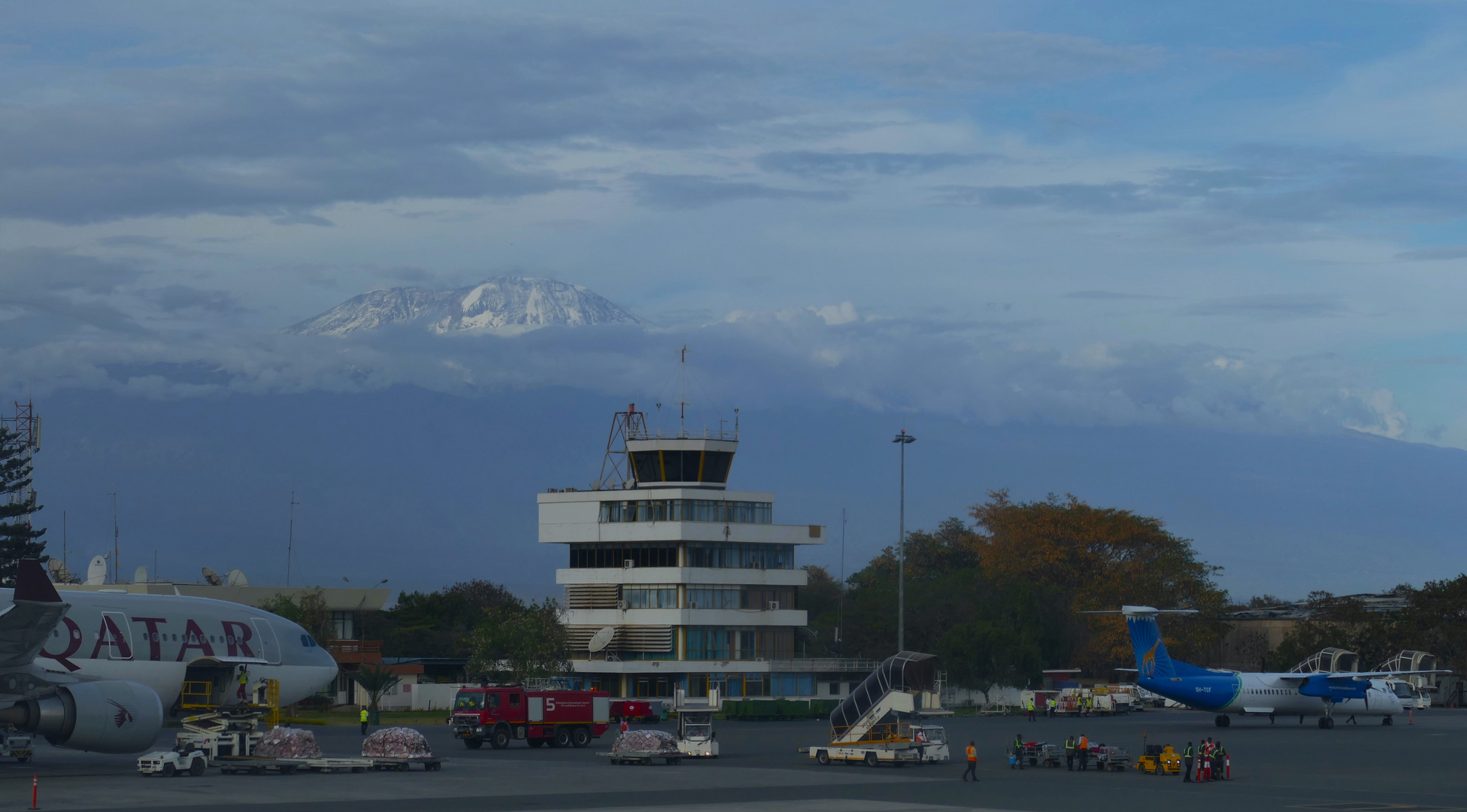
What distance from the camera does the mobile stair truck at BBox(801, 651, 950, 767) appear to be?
4469 centimetres

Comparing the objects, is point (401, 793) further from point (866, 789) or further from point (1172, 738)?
point (1172, 738)

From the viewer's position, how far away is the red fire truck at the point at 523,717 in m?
53.3

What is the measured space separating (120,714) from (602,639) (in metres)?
54.6

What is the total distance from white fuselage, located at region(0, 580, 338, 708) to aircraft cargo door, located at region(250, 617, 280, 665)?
34 millimetres

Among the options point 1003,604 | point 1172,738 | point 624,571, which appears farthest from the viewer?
point 1003,604

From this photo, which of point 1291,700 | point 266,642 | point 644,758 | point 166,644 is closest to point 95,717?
point 166,644

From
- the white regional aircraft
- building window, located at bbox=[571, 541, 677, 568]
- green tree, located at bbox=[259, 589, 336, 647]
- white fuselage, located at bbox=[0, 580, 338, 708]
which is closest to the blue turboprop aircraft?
building window, located at bbox=[571, 541, 677, 568]

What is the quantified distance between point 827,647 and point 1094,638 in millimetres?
22881

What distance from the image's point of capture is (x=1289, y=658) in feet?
358

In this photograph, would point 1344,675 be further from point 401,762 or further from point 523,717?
point 401,762

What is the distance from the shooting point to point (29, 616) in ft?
110

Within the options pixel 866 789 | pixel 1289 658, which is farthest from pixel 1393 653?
pixel 866 789

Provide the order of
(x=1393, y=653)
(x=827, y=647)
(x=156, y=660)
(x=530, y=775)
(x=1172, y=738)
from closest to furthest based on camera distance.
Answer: (x=530, y=775) < (x=156, y=660) < (x=1172, y=738) < (x=1393, y=653) < (x=827, y=647)

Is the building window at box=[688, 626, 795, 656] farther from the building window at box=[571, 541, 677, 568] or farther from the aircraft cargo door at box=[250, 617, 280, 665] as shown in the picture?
the aircraft cargo door at box=[250, 617, 280, 665]
